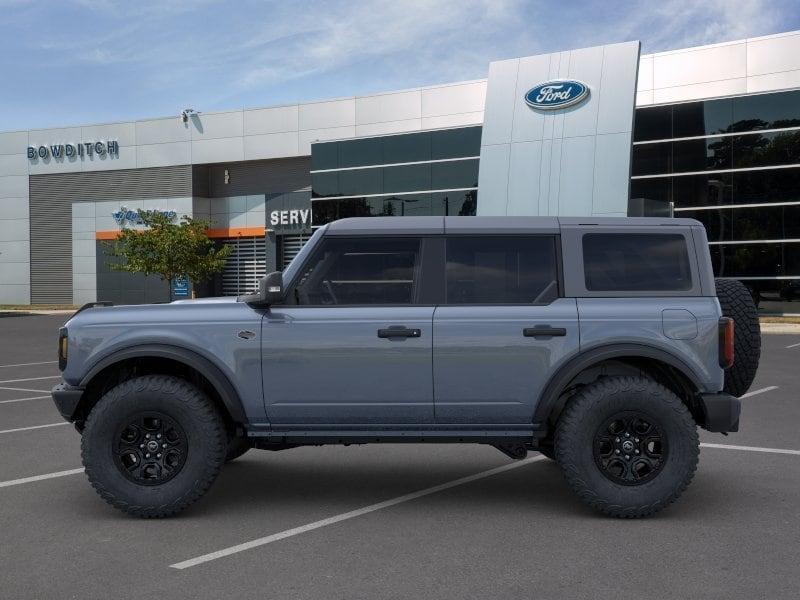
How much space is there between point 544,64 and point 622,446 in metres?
29.6

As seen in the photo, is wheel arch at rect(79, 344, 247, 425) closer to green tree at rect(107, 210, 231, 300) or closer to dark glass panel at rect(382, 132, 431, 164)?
dark glass panel at rect(382, 132, 431, 164)

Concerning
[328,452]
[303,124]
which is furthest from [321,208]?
[328,452]

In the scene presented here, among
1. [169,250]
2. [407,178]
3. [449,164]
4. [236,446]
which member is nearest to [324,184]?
[407,178]

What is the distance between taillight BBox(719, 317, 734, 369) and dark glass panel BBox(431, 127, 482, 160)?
3250cm

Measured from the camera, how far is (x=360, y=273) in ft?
19.4

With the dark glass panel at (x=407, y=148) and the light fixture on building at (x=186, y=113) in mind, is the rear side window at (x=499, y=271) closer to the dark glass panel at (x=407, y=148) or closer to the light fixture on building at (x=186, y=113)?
the dark glass panel at (x=407, y=148)

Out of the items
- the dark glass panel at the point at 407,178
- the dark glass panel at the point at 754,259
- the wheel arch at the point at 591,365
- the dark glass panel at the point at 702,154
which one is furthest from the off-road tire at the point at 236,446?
the dark glass panel at the point at 407,178

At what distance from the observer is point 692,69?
3391 cm

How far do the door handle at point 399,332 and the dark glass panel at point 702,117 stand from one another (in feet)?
98.3

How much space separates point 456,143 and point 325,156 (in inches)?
280

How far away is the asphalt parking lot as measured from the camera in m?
4.40

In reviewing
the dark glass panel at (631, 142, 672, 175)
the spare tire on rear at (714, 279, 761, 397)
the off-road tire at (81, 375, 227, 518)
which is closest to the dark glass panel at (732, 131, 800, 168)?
the dark glass panel at (631, 142, 672, 175)

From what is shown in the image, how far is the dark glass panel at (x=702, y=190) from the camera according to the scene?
32.7 metres

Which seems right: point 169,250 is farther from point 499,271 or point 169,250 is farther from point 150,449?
point 499,271
